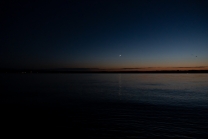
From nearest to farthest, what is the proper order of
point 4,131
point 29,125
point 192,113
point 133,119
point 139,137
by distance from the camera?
1. point 139,137
2. point 4,131
3. point 29,125
4. point 133,119
5. point 192,113

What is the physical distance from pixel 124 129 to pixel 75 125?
458 cm

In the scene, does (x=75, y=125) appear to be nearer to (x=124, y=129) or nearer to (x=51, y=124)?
(x=51, y=124)

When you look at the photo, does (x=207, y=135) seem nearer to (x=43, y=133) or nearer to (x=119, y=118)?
(x=119, y=118)

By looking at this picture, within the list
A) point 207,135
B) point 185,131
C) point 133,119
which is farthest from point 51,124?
point 207,135

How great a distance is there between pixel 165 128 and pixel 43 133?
10.4 m

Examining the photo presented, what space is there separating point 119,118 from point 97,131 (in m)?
5.55

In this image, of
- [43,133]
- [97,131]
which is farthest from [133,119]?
[43,133]

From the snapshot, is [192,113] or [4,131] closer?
[4,131]

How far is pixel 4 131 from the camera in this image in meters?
16.8

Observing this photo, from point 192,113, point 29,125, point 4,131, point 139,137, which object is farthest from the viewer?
point 192,113

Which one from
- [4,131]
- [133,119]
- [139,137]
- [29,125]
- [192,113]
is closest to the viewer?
[139,137]

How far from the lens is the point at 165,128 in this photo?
1781 cm

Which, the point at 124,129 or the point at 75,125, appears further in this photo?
the point at 75,125

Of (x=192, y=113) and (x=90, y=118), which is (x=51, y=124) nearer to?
(x=90, y=118)
